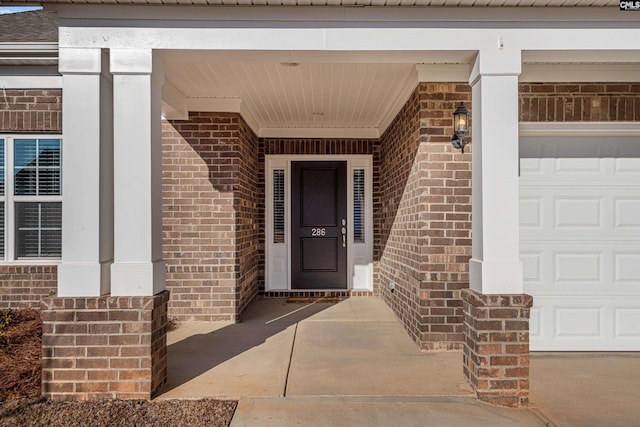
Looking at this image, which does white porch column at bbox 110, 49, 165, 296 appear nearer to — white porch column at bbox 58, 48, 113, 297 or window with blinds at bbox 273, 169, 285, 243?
white porch column at bbox 58, 48, 113, 297

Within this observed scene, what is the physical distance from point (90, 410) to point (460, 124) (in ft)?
12.5

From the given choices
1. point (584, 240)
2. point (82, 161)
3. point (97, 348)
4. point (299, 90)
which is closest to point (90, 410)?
point (97, 348)

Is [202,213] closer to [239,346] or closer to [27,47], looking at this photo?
[239,346]

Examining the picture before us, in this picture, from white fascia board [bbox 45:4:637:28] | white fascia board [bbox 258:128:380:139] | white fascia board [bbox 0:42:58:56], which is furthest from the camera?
white fascia board [bbox 258:128:380:139]

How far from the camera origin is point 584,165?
4.04 m

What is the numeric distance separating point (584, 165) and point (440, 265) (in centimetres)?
170

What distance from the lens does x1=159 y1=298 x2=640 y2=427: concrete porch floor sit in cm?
274

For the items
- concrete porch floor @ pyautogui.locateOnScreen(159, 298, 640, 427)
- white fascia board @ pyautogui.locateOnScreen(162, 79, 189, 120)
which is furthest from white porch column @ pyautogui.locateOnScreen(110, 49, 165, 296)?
white fascia board @ pyautogui.locateOnScreen(162, 79, 189, 120)

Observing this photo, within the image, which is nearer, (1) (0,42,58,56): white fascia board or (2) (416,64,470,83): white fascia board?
(2) (416,64,470,83): white fascia board

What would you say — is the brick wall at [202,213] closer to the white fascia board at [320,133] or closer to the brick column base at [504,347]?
the white fascia board at [320,133]

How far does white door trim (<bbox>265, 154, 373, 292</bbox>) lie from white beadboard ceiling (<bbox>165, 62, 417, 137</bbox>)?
1.98 feet

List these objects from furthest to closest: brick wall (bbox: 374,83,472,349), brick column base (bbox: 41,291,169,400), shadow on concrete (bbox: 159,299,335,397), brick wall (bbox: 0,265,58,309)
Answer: brick wall (bbox: 0,265,58,309)
brick wall (bbox: 374,83,472,349)
shadow on concrete (bbox: 159,299,335,397)
brick column base (bbox: 41,291,169,400)

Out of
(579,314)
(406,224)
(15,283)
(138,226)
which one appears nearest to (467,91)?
(406,224)

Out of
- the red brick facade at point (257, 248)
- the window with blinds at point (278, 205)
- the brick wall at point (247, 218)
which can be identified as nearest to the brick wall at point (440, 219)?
the red brick facade at point (257, 248)
